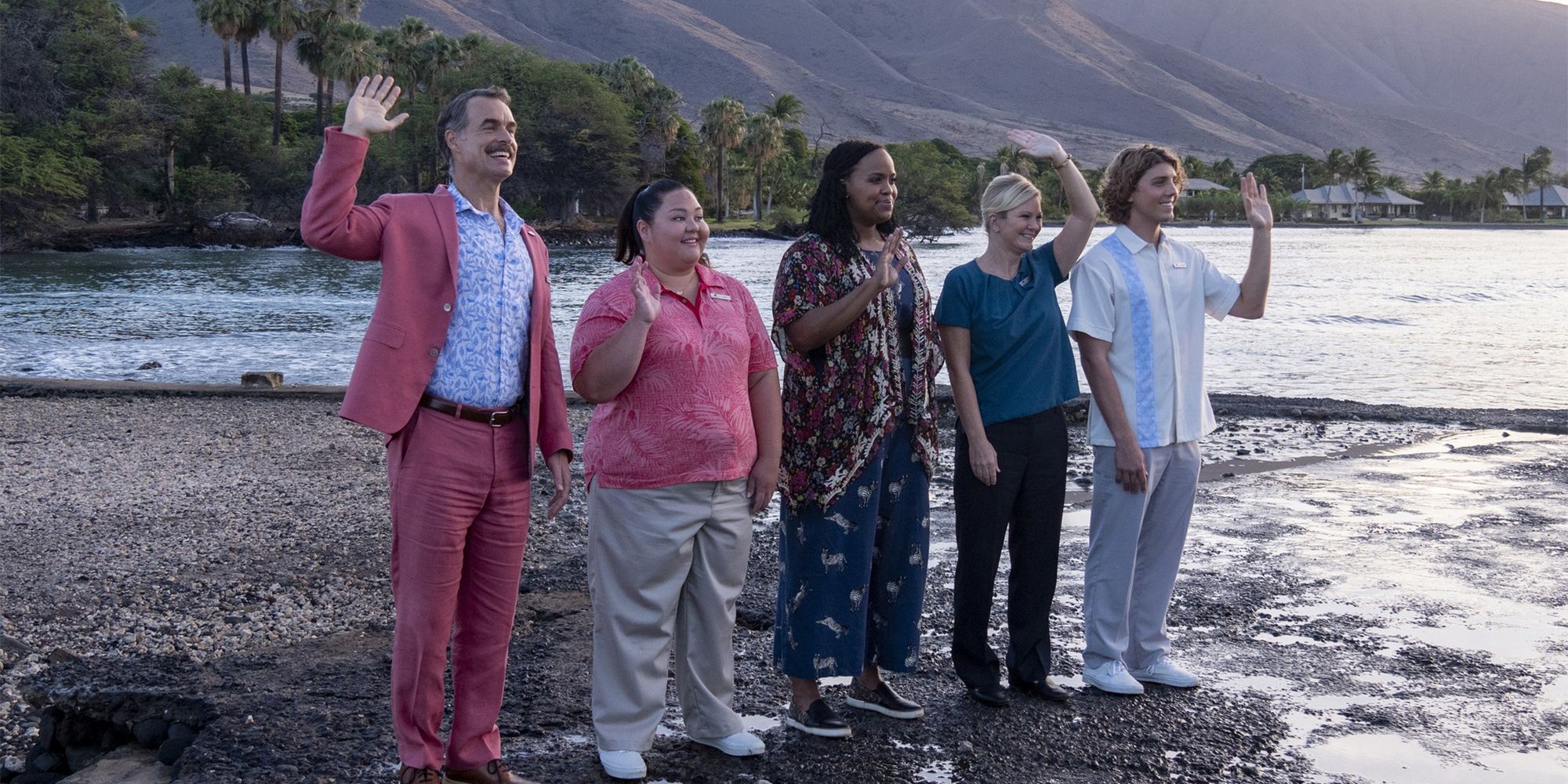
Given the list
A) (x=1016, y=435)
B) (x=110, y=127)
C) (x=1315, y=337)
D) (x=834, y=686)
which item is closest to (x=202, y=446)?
(x=834, y=686)

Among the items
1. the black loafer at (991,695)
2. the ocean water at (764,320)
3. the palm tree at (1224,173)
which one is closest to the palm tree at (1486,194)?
the palm tree at (1224,173)

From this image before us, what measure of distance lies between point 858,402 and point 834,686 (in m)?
1.18

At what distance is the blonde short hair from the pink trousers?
5.81 ft

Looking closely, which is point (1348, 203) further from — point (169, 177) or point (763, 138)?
point (169, 177)

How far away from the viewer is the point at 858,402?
4.03 meters

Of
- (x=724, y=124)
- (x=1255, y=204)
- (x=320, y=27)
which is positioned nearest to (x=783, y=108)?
(x=724, y=124)

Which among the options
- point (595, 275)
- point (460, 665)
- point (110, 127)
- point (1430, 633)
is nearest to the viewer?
point (460, 665)

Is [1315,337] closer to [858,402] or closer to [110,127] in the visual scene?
[858,402]

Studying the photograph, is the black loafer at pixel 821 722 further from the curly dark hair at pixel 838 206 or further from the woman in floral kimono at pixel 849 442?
the curly dark hair at pixel 838 206

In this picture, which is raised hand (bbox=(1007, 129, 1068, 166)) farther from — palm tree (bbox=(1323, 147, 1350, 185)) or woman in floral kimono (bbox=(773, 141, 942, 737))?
palm tree (bbox=(1323, 147, 1350, 185))

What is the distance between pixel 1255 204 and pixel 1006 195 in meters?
1.11

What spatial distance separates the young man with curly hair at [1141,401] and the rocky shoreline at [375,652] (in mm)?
234

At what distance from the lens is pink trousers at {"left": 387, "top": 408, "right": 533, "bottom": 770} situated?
11.2 feet

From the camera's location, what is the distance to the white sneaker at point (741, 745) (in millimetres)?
3922
